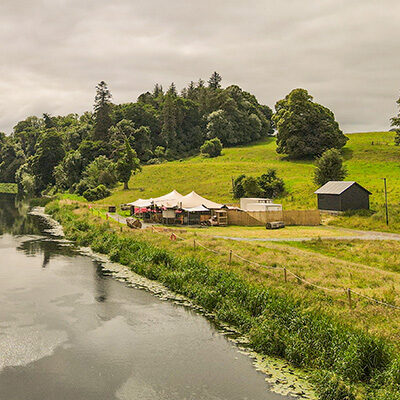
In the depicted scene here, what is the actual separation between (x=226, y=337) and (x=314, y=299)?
4.64m

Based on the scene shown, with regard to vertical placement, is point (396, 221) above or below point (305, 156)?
below

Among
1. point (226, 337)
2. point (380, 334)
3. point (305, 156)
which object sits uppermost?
point (305, 156)

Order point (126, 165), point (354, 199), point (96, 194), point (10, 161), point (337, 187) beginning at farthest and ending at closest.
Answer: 1. point (10, 161)
2. point (126, 165)
3. point (96, 194)
4. point (337, 187)
5. point (354, 199)

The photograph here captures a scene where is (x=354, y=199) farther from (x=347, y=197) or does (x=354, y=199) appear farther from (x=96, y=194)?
(x=96, y=194)

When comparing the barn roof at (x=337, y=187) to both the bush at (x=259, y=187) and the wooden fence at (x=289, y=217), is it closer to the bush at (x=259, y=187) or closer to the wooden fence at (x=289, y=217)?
the wooden fence at (x=289, y=217)

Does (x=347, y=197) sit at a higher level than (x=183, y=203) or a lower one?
lower

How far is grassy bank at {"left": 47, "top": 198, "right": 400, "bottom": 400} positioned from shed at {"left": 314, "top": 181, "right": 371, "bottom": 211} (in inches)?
1033

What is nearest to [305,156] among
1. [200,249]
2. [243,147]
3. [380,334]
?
[243,147]

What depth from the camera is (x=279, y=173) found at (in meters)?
81.9

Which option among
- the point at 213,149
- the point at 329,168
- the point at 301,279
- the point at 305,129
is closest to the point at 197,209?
the point at 329,168

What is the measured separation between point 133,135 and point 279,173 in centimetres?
5796

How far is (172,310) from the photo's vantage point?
2134 centimetres

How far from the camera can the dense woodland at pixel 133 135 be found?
105 meters

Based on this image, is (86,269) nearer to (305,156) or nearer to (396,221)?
(396,221)
